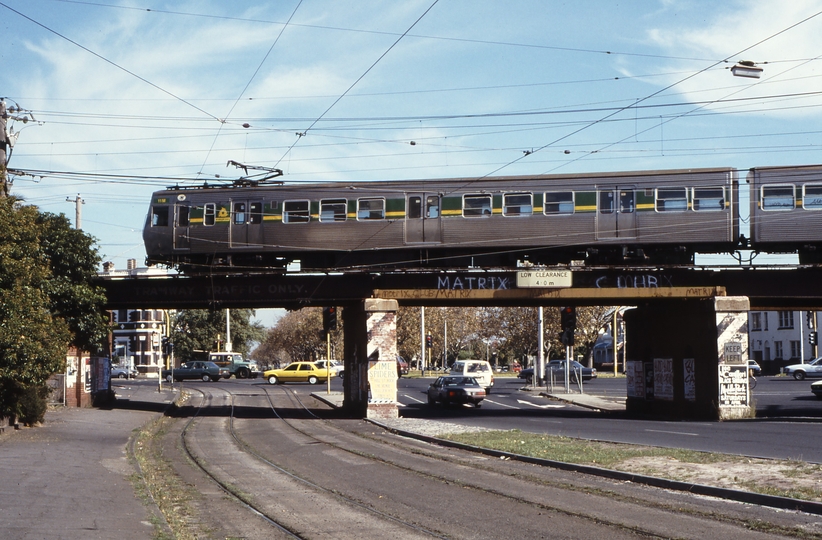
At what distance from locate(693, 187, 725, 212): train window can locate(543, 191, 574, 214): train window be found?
4227 mm

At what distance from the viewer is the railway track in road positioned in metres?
10.1

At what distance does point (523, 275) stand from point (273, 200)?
967cm

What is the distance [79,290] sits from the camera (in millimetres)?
30516

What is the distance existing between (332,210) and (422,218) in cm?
338

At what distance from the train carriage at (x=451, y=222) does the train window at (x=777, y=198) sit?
3.32 ft

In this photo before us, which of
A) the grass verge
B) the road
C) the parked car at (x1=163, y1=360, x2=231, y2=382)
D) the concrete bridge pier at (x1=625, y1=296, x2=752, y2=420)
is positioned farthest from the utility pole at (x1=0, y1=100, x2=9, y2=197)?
the parked car at (x1=163, y1=360, x2=231, y2=382)

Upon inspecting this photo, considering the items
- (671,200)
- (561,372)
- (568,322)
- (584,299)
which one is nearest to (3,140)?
(584,299)

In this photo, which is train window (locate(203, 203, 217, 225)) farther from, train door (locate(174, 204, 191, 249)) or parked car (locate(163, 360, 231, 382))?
parked car (locate(163, 360, 231, 382))

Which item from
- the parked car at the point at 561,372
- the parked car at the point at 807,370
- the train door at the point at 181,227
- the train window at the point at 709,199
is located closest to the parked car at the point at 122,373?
the parked car at the point at 561,372

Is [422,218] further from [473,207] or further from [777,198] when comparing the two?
[777,198]

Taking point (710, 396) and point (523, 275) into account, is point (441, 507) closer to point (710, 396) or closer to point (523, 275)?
point (523, 275)

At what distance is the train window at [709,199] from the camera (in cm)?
2897

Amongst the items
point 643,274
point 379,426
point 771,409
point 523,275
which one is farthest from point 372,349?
point 771,409

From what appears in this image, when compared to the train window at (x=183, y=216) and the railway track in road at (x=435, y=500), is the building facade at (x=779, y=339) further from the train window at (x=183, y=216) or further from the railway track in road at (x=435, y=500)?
the railway track in road at (x=435, y=500)
